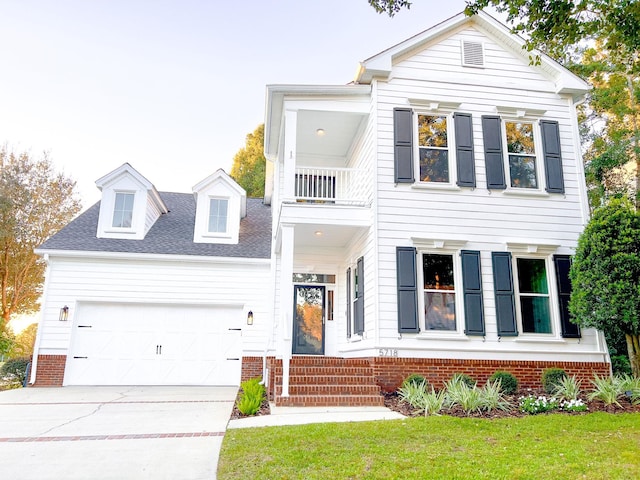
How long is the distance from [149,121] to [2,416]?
555 inches

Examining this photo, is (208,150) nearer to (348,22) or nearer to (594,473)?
(348,22)

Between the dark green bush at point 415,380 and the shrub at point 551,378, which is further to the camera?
the shrub at point 551,378

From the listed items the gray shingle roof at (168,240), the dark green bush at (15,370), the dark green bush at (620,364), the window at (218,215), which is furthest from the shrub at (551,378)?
the dark green bush at (15,370)

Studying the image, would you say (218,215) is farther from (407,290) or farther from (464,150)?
(464,150)

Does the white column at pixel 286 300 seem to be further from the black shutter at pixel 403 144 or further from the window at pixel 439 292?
the window at pixel 439 292

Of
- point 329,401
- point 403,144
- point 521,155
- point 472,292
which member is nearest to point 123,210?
point 403,144

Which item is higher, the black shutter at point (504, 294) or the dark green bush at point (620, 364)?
the black shutter at point (504, 294)

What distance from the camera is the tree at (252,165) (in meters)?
24.3

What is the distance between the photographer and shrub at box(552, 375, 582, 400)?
7.67 meters

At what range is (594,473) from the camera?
12.9 ft

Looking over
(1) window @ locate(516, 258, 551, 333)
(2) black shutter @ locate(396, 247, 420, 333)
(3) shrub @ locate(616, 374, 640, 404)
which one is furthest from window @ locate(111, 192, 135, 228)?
(3) shrub @ locate(616, 374, 640, 404)

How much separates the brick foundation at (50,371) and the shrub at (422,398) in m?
8.95

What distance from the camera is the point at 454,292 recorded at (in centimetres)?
918

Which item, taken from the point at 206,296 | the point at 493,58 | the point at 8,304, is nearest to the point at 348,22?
the point at 493,58
